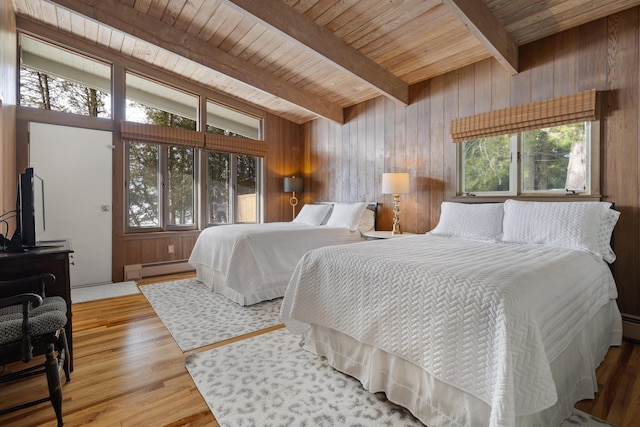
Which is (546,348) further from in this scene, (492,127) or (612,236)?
(492,127)

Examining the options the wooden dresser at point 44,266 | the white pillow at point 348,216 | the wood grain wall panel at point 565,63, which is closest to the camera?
the wooden dresser at point 44,266

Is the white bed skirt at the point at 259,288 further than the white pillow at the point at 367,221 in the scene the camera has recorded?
No

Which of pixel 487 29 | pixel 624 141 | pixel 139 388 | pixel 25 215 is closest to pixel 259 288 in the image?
pixel 139 388

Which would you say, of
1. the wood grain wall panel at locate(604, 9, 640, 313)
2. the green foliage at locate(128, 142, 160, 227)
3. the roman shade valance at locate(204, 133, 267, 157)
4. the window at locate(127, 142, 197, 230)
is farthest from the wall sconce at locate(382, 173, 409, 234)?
the green foliage at locate(128, 142, 160, 227)

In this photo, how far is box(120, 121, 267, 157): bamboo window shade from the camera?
14.1ft

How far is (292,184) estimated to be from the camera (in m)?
5.49

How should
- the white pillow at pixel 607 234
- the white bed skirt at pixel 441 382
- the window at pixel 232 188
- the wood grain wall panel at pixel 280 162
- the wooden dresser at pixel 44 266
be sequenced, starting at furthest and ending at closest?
1. the wood grain wall panel at pixel 280 162
2. the window at pixel 232 188
3. the white pillow at pixel 607 234
4. the wooden dresser at pixel 44 266
5. the white bed skirt at pixel 441 382

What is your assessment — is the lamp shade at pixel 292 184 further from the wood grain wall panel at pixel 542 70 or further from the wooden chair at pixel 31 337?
the wooden chair at pixel 31 337

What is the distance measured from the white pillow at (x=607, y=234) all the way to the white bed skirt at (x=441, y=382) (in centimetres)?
35

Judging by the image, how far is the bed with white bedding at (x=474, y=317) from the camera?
1.18m

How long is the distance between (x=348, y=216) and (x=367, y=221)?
0.33 m

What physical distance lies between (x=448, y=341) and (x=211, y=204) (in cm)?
450

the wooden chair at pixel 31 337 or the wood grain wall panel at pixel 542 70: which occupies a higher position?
the wood grain wall panel at pixel 542 70

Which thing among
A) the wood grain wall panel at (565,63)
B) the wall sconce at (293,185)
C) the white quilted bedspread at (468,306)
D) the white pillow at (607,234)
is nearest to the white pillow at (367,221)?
the wall sconce at (293,185)
